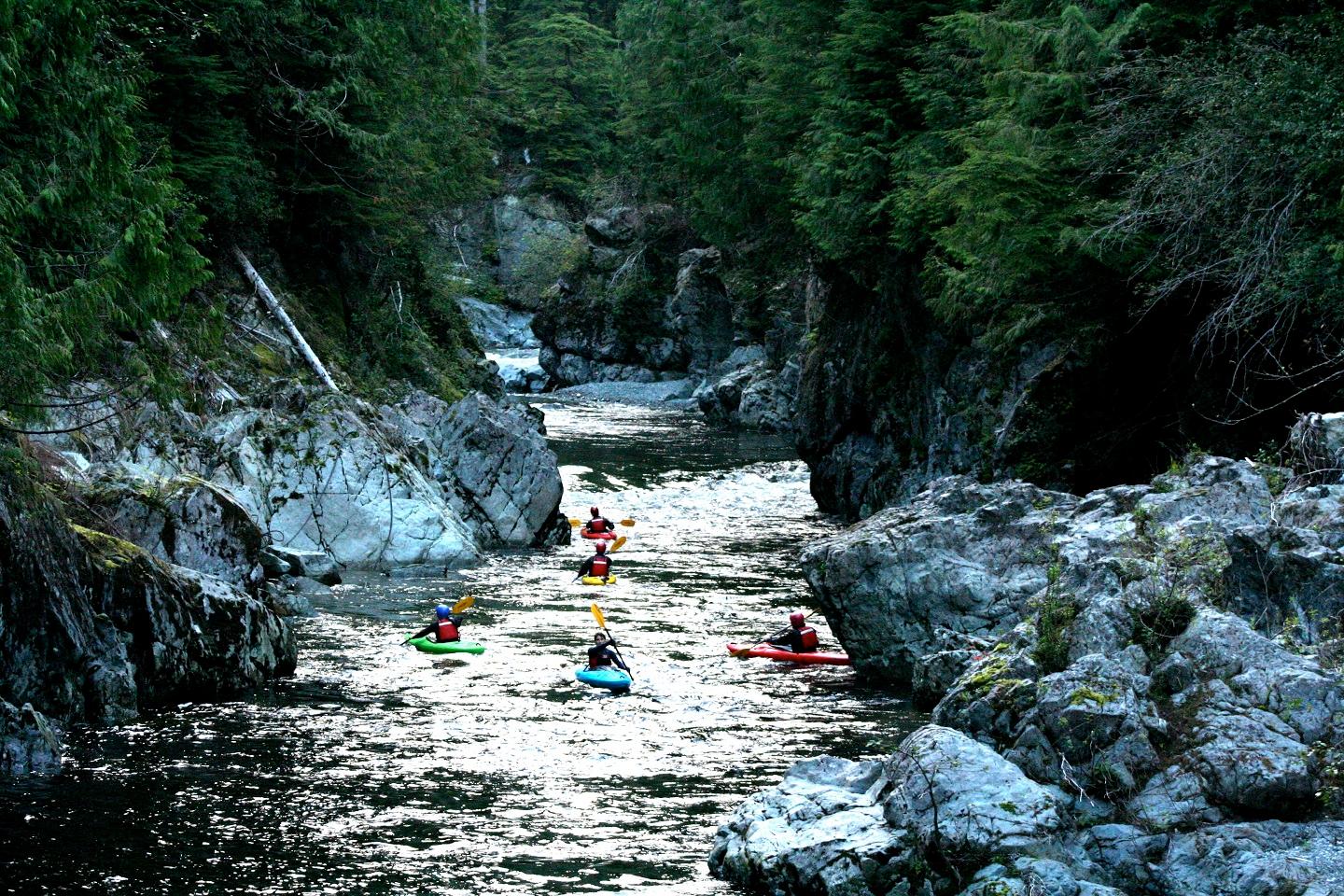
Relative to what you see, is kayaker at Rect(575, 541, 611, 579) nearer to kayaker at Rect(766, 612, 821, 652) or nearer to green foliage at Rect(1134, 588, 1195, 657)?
kayaker at Rect(766, 612, 821, 652)

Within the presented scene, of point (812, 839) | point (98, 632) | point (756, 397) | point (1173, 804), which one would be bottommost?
point (812, 839)

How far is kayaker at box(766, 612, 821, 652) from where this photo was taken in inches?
631

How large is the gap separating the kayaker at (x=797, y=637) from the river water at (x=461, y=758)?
1.52 feet

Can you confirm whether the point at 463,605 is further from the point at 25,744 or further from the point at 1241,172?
the point at 1241,172

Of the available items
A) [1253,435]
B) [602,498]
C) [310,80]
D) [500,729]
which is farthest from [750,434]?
[500,729]

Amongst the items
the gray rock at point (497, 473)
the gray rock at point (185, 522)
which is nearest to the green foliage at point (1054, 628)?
the gray rock at point (185, 522)

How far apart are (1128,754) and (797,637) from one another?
7.49 meters

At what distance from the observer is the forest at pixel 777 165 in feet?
36.5

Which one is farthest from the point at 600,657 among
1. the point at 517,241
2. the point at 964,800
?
the point at 517,241

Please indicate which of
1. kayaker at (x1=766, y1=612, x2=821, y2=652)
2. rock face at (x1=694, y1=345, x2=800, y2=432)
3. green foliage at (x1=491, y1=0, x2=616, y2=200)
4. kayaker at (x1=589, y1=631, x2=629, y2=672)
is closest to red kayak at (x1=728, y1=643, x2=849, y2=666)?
kayaker at (x1=766, y1=612, x2=821, y2=652)

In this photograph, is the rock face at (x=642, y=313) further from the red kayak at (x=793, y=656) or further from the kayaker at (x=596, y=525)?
the red kayak at (x=793, y=656)

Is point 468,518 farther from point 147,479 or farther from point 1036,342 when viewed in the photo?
point 1036,342

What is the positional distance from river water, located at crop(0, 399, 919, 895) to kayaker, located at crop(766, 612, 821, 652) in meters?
0.46

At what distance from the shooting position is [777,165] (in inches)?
1209
